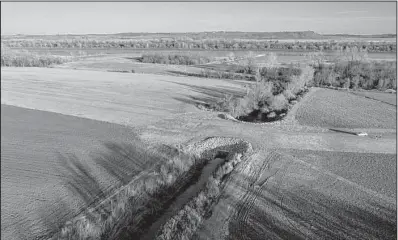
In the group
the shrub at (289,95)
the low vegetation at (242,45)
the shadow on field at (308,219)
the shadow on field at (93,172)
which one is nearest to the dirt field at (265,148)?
the shadow on field at (308,219)

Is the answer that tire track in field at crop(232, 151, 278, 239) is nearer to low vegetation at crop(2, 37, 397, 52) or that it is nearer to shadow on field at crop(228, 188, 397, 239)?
shadow on field at crop(228, 188, 397, 239)

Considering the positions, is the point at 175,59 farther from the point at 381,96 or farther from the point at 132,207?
the point at 132,207

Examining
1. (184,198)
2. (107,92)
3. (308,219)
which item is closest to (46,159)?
(184,198)

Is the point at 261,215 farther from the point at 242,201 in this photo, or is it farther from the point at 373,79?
the point at 373,79

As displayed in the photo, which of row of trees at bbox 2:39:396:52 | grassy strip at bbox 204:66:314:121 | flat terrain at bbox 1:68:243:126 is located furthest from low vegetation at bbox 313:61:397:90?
row of trees at bbox 2:39:396:52

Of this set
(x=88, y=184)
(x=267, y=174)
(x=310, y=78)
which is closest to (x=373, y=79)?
(x=310, y=78)
